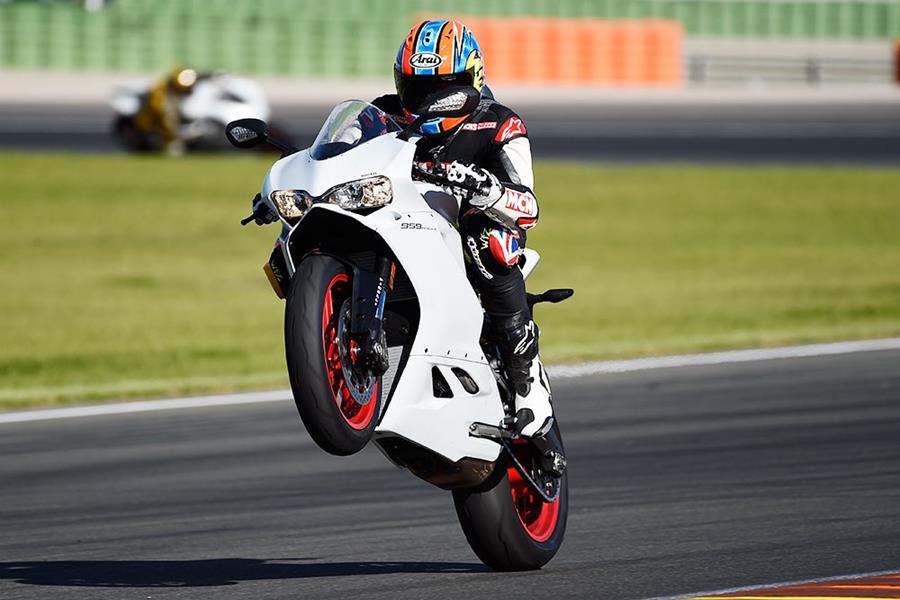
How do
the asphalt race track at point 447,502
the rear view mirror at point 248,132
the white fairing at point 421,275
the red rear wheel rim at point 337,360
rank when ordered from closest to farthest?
the red rear wheel rim at point 337,360, the white fairing at point 421,275, the rear view mirror at point 248,132, the asphalt race track at point 447,502

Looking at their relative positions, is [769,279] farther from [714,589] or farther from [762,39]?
[762,39]

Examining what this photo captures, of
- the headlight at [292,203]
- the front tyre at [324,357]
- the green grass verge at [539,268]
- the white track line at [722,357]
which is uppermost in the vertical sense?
the headlight at [292,203]

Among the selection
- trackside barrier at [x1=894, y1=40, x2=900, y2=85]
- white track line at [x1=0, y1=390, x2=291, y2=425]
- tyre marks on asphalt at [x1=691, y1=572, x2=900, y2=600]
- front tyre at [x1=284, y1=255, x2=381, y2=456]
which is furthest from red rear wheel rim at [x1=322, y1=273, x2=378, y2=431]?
trackside barrier at [x1=894, y1=40, x2=900, y2=85]

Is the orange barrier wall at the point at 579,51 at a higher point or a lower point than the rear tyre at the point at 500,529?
lower

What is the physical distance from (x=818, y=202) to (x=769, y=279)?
20.5ft

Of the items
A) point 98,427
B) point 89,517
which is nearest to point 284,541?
point 89,517

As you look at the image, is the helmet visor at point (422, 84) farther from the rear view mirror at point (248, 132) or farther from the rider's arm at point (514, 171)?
the rear view mirror at point (248, 132)

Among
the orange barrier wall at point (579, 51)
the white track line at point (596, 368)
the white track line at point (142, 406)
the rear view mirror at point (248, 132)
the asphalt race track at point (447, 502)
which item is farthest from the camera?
the orange barrier wall at point (579, 51)

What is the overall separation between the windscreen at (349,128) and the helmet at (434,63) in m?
0.16

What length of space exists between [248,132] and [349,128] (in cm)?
40

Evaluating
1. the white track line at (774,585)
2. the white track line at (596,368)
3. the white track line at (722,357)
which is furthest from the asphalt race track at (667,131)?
the white track line at (774,585)

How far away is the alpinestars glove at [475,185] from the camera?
220 inches

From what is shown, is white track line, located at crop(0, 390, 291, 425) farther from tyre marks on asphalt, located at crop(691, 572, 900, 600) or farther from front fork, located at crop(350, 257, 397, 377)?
tyre marks on asphalt, located at crop(691, 572, 900, 600)

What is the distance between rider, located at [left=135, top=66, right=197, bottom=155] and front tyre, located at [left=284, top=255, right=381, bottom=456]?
70.4ft
